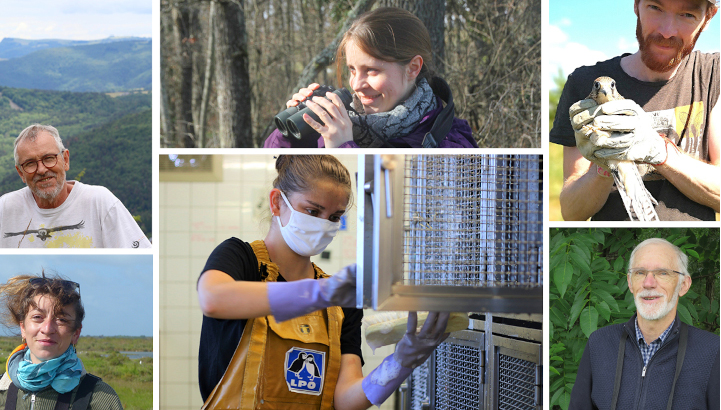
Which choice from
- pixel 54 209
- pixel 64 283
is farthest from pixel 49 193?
pixel 64 283

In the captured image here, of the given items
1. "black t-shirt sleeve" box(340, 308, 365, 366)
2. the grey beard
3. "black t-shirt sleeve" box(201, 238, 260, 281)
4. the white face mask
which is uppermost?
the grey beard

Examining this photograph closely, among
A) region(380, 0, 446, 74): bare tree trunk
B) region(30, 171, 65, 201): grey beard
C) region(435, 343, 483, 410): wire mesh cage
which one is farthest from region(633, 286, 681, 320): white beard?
region(30, 171, 65, 201): grey beard

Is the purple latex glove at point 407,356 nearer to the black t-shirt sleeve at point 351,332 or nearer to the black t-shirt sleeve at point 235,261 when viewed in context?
the black t-shirt sleeve at point 351,332

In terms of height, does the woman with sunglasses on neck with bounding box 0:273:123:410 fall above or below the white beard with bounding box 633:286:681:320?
below

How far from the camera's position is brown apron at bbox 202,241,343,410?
6.06 ft

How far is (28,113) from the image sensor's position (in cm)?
213

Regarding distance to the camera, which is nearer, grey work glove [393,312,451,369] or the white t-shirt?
grey work glove [393,312,451,369]

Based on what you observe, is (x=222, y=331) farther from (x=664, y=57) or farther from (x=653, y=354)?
(x=664, y=57)

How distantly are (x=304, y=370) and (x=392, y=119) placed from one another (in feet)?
2.98

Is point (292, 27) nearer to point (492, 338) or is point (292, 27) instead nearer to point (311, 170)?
point (311, 170)

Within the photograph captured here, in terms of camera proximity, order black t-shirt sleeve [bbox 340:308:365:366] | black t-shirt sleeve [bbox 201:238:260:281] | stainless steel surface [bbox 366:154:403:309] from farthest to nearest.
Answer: black t-shirt sleeve [bbox 340:308:365:366], black t-shirt sleeve [bbox 201:238:260:281], stainless steel surface [bbox 366:154:403:309]

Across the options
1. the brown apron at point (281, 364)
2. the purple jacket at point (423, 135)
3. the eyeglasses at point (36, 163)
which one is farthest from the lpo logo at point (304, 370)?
the eyeglasses at point (36, 163)

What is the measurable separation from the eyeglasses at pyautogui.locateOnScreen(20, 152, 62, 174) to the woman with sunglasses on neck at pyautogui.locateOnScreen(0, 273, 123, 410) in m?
0.38

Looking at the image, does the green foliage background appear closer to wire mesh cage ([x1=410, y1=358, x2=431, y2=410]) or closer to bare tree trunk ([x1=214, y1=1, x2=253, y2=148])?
wire mesh cage ([x1=410, y1=358, x2=431, y2=410])
